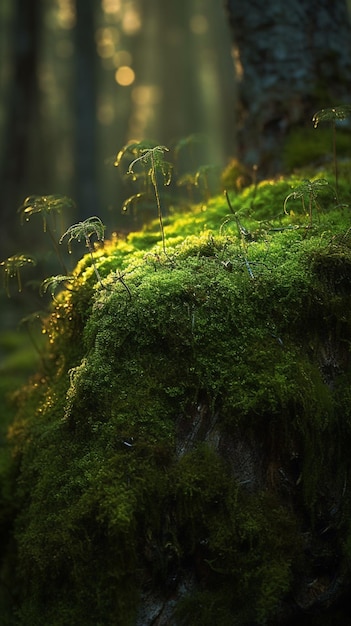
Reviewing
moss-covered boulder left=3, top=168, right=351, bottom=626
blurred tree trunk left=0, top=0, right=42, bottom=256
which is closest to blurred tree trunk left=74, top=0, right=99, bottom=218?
blurred tree trunk left=0, top=0, right=42, bottom=256

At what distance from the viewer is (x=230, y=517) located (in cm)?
282

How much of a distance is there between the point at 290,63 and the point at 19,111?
28.8 feet

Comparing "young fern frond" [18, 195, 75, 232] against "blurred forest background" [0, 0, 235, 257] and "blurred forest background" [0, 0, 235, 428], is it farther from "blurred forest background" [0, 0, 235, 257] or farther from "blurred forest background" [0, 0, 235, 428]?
"blurred forest background" [0, 0, 235, 257]

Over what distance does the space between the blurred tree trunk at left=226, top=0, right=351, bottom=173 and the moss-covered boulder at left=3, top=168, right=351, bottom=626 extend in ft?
8.18

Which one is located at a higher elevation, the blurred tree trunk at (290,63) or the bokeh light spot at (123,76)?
the blurred tree trunk at (290,63)

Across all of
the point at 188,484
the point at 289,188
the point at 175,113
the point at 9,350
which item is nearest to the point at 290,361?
A: the point at 188,484

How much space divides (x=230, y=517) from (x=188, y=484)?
0.27m

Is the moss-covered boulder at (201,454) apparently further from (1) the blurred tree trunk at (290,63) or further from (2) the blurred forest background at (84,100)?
(1) the blurred tree trunk at (290,63)

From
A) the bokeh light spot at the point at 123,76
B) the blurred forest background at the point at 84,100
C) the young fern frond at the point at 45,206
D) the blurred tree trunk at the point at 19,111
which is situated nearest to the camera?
the young fern frond at the point at 45,206

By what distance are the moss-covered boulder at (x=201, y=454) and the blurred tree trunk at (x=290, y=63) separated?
2494 mm

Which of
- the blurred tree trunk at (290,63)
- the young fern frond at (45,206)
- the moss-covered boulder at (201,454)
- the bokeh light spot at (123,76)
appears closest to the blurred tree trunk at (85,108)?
the blurred tree trunk at (290,63)

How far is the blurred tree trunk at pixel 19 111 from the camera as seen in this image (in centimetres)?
1261

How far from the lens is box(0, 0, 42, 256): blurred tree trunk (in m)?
12.6

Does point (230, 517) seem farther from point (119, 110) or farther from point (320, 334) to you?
point (119, 110)
